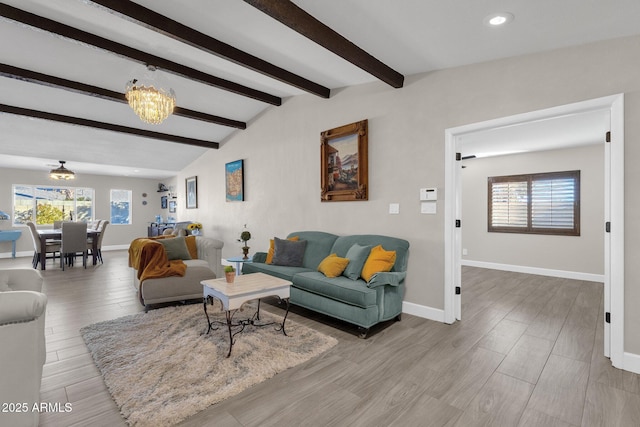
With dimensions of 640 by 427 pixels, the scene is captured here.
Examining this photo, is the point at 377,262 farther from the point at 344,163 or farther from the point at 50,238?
the point at 50,238

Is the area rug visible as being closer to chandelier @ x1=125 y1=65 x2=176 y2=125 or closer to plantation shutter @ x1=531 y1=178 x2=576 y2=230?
chandelier @ x1=125 y1=65 x2=176 y2=125

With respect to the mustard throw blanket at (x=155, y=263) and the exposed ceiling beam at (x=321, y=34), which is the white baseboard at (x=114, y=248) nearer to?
the mustard throw blanket at (x=155, y=263)

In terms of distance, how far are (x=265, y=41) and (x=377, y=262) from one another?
2635mm

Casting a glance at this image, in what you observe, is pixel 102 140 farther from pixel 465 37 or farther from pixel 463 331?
pixel 463 331

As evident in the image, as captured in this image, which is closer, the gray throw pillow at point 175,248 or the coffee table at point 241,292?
the coffee table at point 241,292

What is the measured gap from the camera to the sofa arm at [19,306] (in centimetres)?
138

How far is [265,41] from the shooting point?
10.6ft

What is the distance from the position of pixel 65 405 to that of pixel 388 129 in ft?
12.5

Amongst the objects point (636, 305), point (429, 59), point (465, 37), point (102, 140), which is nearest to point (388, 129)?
point (429, 59)

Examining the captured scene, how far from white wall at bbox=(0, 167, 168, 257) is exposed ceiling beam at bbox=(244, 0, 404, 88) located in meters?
9.31

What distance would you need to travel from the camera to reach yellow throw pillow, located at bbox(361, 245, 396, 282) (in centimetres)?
315

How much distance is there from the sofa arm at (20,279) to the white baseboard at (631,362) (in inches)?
174

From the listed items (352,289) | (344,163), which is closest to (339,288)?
(352,289)

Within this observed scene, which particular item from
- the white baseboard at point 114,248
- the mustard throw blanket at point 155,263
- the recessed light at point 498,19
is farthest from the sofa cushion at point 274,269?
the white baseboard at point 114,248
